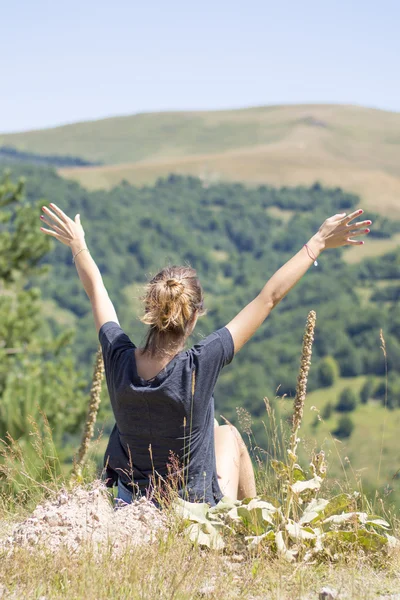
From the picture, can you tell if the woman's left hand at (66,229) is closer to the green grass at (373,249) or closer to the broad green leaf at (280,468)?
the broad green leaf at (280,468)

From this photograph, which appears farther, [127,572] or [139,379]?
[139,379]

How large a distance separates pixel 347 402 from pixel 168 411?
310ft

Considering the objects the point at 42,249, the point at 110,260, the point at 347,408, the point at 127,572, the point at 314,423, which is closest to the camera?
the point at 127,572

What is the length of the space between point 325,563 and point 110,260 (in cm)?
14983

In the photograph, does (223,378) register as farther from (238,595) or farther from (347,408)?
(238,595)

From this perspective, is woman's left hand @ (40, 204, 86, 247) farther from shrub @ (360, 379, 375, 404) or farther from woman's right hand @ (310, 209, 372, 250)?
shrub @ (360, 379, 375, 404)

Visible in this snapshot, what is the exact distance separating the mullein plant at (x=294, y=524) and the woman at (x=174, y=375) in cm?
19

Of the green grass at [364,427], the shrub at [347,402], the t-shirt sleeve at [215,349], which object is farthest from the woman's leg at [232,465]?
the shrub at [347,402]

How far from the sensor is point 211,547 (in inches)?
131

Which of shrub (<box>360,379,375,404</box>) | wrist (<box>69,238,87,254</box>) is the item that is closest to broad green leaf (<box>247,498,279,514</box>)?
wrist (<box>69,238,87,254</box>)

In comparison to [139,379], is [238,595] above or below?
below

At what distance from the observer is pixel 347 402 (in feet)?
313

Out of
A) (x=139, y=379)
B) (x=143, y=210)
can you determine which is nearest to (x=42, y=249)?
(x=139, y=379)

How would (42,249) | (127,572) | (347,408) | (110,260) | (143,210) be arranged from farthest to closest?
(143,210) → (110,260) → (347,408) → (42,249) → (127,572)
